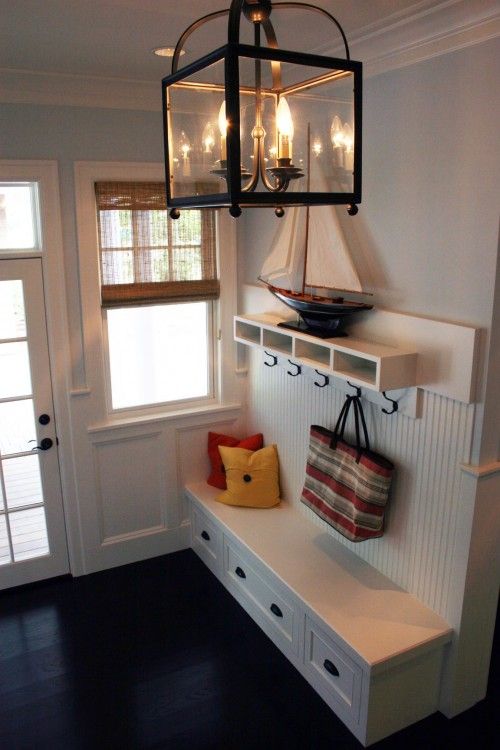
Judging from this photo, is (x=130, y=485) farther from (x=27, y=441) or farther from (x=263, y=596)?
(x=263, y=596)

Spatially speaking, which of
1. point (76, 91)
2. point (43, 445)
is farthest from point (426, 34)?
point (43, 445)

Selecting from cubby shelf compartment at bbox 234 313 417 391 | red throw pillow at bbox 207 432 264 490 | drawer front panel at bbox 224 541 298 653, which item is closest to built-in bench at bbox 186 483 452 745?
drawer front panel at bbox 224 541 298 653

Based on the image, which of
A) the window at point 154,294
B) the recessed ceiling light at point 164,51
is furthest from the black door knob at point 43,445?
the recessed ceiling light at point 164,51

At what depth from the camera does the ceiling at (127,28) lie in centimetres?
203

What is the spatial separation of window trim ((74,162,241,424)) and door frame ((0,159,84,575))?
10 centimetres

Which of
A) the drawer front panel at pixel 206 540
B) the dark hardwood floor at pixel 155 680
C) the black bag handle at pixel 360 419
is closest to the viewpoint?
the dark hardwood floor at pixel 155 680

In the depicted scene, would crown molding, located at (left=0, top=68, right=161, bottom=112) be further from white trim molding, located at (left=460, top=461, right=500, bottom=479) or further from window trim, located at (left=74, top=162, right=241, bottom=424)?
white trim molding, located at (left=460, top=461, right=500, bottom=479)

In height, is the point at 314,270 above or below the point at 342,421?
above

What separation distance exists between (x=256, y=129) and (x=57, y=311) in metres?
2.31

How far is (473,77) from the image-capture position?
210cm

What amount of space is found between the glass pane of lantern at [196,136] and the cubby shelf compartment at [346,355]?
1277 mm

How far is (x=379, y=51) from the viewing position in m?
2.41

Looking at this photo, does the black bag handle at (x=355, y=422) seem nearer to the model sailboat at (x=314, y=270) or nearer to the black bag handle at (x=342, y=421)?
the black bag handle at (x=342, y=421)

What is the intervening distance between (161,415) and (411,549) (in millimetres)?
1633
